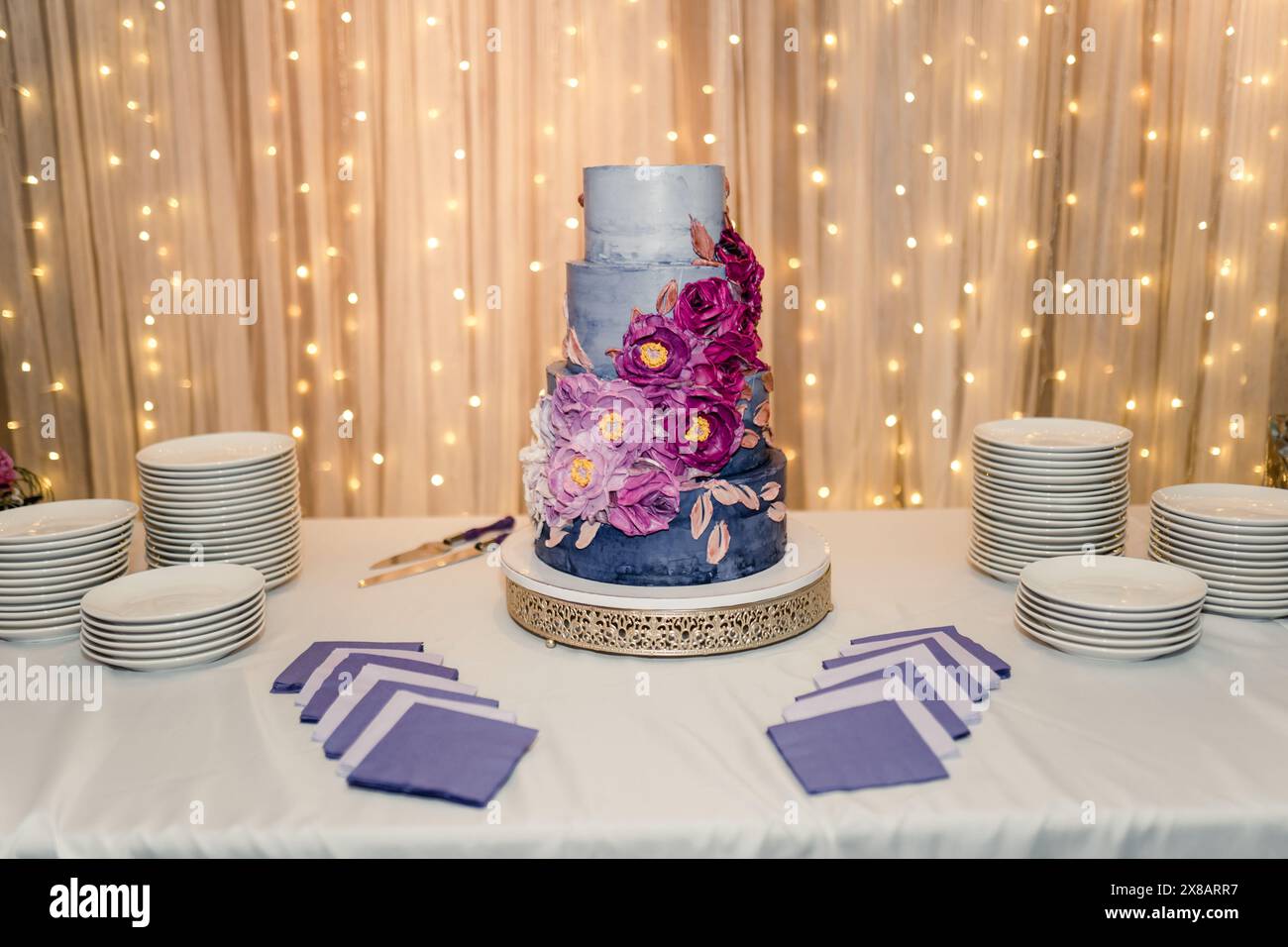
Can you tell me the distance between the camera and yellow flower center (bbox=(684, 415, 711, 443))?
5.43ft

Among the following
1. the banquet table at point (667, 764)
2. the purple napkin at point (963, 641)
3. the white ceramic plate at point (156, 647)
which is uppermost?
the white ceramic plate at point (156, 647)

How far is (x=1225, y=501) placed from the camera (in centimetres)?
198

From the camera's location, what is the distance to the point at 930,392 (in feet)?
10.6

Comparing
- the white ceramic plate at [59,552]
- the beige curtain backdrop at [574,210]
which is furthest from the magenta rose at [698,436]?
the beige curtain backdrop at [574,210]

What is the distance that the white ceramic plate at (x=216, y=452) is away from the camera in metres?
1.91

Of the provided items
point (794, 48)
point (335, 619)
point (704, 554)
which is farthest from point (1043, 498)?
point (794, 48)

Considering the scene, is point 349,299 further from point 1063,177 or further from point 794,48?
point 1063,177

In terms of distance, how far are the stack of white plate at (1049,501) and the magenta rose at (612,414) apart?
669 mm

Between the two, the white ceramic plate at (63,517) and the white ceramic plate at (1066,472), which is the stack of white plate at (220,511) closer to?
the white ceramic plate at (63,517)

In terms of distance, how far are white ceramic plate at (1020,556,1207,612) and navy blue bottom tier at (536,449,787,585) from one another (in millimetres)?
409

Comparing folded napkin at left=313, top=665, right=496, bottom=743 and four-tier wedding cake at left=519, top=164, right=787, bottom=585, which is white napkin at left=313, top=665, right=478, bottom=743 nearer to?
folded napkin at left=313, top=665, right=496, bottom=743

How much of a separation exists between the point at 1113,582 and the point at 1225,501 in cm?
36

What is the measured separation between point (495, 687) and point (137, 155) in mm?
2166

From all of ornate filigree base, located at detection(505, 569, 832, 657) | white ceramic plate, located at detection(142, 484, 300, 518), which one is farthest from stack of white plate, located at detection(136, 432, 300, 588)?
ornate filigree base, located at detection(505, 569, 832, 657)
